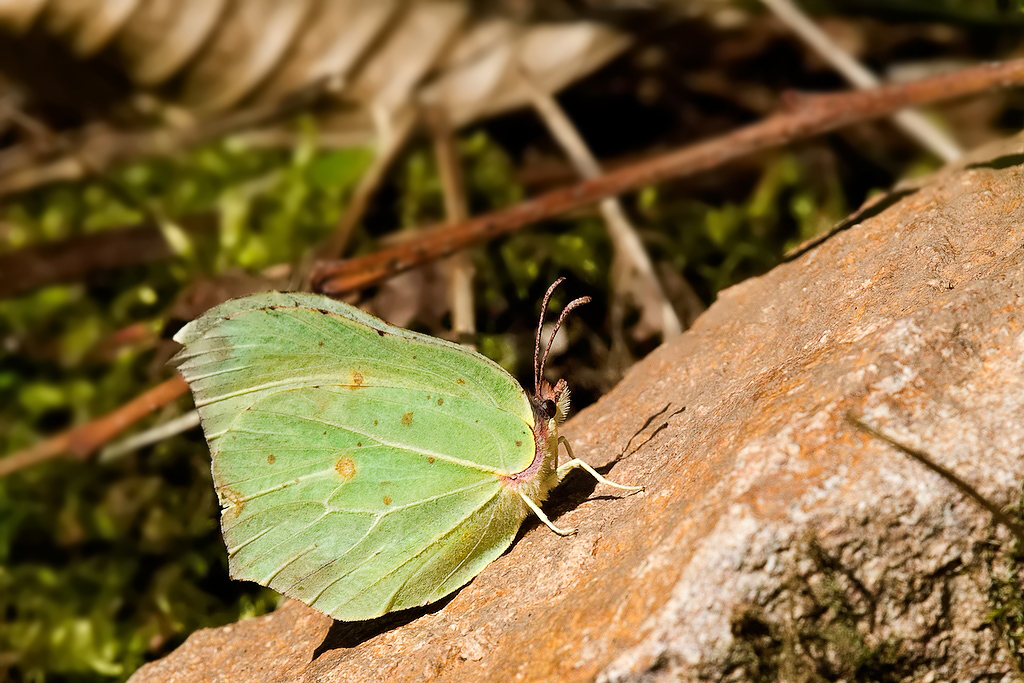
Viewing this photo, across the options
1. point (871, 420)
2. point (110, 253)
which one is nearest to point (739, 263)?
point (871, 420)

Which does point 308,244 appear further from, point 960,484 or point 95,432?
point 960,484

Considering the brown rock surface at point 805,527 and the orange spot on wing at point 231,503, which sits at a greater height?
the orange spot on wing at point 231,503

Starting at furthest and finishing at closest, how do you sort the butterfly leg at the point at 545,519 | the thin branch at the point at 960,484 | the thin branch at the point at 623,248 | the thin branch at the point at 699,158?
1. the thin branch at the point at 623,248
2. the thin branch at the point at 699,158
3. the butterfly leg at the point at 545,519
4. the thin branch at the point at 960,484

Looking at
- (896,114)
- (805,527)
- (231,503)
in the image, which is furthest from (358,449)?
(896,114)

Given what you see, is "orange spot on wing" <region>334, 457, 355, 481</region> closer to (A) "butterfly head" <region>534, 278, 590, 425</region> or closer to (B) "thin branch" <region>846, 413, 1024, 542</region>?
(A) "butterfly head" <region>534, 278, 590, 425</region>

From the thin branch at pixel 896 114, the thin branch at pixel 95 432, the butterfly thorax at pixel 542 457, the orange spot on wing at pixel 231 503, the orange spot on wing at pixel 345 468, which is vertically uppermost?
the thin branch at pixel 95 432

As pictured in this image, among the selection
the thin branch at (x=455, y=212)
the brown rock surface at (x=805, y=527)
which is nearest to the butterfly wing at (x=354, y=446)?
the brown rock surface at (x=805, y=527)

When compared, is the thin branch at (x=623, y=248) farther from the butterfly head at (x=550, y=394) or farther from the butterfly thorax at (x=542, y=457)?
the butterfly thorax at (x=542, y=457)
